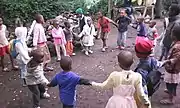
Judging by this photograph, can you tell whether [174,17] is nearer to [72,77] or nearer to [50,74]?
[72,77]

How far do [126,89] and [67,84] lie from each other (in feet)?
3.12

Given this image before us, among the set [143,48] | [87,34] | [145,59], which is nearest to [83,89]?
[145,59]

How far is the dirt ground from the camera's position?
5980mm

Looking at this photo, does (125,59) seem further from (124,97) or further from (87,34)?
(87,34)

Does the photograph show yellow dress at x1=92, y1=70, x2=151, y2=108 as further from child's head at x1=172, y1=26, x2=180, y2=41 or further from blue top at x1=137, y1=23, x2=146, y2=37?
blue top at x1=137, y1=23, x2=146, y2=37

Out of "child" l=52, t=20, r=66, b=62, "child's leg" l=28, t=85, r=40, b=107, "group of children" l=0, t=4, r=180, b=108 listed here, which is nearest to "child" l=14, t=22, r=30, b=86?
"group of children" l=0, t=4, r=180, b=108

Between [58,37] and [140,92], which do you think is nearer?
[140,92]

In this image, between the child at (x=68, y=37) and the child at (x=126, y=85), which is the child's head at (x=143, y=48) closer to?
the child at (x=126, y=85)

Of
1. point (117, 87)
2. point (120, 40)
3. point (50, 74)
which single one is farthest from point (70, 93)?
point (120, 40)

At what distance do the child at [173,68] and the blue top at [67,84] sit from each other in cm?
152

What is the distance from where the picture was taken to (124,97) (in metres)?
3.84

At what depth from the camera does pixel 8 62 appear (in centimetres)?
884

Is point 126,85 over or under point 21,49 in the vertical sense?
over

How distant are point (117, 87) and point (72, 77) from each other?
0.77 metres
